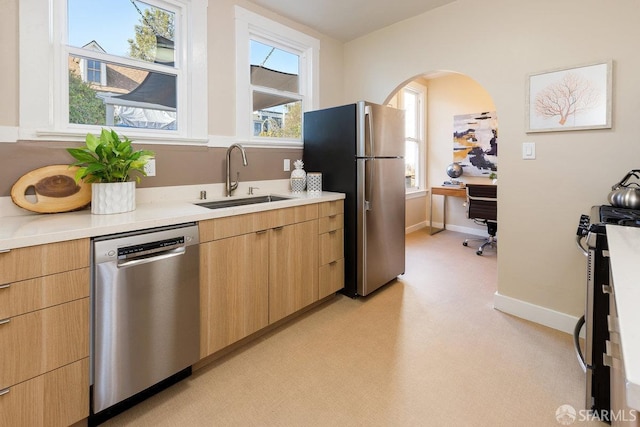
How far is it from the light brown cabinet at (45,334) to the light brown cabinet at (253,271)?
0.57m

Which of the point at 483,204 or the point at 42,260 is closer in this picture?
the point at 42,260

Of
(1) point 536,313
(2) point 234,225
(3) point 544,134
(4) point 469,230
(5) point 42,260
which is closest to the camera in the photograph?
(5) point 42,260

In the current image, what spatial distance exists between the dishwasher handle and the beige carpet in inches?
29.3

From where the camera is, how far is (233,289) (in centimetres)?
198

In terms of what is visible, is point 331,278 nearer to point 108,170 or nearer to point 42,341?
point 108,170

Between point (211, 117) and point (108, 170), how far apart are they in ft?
3.21

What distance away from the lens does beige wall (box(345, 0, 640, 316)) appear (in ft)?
6.66

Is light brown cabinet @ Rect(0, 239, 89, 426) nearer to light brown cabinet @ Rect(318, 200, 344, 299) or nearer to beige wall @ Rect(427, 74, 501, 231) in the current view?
light brown cabinet @ Rect(318, 200, 344, 299)

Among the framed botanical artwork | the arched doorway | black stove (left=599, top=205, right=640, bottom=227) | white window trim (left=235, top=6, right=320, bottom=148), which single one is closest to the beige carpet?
black stove (left=599, top=205, right=640, bottom=227)

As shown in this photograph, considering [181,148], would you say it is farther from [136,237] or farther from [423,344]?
[423,344]

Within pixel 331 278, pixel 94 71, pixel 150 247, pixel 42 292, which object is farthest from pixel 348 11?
pixel 42 292

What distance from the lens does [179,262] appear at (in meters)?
1.67

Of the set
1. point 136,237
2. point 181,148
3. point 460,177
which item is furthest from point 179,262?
point 460,177

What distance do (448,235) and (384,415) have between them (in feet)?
13.9
